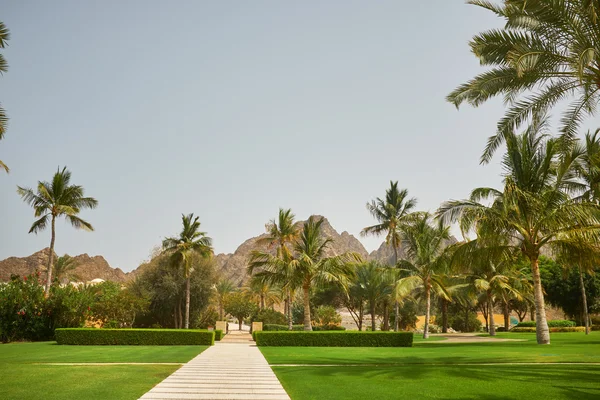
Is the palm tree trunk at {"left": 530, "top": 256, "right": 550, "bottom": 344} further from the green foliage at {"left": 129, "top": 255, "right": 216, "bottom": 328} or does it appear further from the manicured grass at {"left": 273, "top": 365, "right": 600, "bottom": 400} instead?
the green foliage at {"left": 129, "top": 255, "right": 216, "bottom": 328}

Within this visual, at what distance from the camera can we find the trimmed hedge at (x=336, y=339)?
82.4 ft

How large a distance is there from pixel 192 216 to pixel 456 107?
3463 cm

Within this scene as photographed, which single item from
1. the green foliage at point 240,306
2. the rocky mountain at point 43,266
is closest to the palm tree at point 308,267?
the green foliage at point 240,306

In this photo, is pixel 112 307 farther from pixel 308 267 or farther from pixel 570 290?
pixel 570 290

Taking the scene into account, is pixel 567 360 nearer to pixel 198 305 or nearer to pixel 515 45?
pixel 515 45

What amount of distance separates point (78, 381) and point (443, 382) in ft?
25.9

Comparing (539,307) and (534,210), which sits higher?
(534,210)

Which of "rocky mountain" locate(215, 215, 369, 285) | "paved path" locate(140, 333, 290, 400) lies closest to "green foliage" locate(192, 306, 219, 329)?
"paved path" locate(140, 333, 290, 400)

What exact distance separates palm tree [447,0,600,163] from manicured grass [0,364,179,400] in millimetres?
11163

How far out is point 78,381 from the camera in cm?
986

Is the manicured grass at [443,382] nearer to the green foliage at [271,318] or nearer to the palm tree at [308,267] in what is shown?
the palm tree at [308,267]

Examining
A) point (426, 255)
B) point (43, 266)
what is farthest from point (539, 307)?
point (43, 266)

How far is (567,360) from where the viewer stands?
14.0 m

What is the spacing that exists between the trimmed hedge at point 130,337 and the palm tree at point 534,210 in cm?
1612
